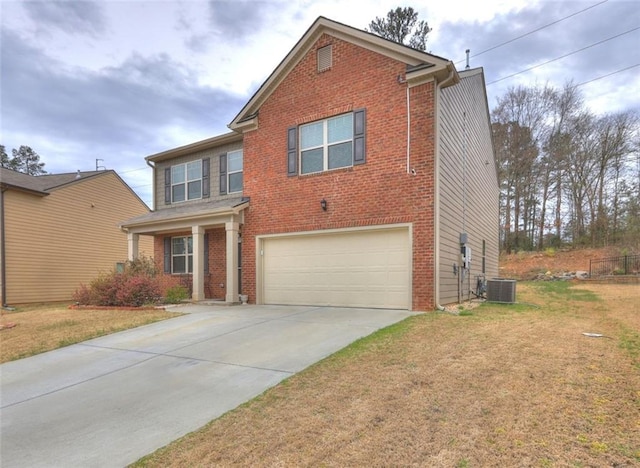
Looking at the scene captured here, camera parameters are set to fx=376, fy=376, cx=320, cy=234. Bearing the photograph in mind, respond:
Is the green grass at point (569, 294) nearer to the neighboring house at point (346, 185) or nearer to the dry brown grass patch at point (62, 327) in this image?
the neighboring house at point (346, 185)

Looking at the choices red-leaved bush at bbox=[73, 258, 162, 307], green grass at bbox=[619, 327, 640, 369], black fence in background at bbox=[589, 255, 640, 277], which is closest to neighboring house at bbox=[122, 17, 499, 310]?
red-leaved bush at bbox=[73, 258, 162, 307]

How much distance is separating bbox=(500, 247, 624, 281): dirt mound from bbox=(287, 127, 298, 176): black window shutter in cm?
1989

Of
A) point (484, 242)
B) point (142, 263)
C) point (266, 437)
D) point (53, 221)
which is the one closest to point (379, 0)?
point (484, 242)

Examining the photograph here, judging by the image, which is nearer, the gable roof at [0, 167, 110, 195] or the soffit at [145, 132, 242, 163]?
the soffit at [145, 132, 242, 163]

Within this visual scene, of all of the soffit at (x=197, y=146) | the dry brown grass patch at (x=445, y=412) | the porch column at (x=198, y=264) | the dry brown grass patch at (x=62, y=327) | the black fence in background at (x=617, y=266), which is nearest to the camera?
the dry brown grass patch at (x=445, y=412)

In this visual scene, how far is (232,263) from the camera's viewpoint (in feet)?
37.4

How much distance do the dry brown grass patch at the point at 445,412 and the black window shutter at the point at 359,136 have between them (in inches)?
217

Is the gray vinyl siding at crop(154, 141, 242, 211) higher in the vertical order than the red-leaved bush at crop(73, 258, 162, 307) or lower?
higher

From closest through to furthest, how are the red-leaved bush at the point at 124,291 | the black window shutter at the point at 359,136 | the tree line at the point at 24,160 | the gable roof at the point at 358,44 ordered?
1. the gable roof at the point at 358,44
2. the black window shutter at the point at 359,136
3. the red-leaved bush at the point at 124,291
4. the tree line at the point at 24,160

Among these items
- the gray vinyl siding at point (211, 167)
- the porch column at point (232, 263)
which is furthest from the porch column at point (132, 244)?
the porch column at point (232, 263)

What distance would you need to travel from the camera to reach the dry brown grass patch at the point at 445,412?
2586 mm

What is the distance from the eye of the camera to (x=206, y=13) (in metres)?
10.8

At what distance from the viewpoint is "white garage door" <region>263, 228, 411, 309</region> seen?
902 centimetres

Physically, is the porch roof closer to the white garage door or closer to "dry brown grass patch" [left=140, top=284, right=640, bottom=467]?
the white garage door
